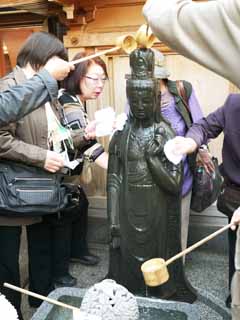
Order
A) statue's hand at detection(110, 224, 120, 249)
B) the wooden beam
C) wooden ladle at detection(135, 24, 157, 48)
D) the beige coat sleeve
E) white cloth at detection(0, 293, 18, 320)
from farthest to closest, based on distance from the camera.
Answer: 1. the wooden beam
2. statue's hand at detection(110, 224, 120, 249)
3. wooden ladle at detection(135, 24, 157, 48)
4. white cloth at detection(0, 293, 18, 320)
5. the beige coat sleeve

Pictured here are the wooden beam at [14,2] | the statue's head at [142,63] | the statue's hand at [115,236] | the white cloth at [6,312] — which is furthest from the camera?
the wooden beam at [14,2]

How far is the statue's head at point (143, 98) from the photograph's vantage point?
2465 mm

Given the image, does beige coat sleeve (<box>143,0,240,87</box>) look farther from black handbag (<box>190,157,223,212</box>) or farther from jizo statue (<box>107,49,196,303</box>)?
black handbag (<box>190,157,223,212</box>)

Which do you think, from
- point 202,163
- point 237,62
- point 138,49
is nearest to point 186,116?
point 202,163

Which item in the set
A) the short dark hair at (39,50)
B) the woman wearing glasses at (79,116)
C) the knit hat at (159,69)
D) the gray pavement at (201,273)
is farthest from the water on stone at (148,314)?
the knit hat at (159,69)

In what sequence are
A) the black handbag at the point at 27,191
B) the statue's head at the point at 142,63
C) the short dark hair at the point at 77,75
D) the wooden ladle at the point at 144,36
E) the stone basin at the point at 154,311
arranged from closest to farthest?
the stone basin at the point at 154,311 < the wooden ladle at the point at 144,36 < the statue's head at the point at 142,63 < the black handbag at the point at 27,191 < the short dark hair at the point at 77,75

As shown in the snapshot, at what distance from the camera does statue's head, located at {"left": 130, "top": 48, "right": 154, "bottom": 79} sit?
2449mm

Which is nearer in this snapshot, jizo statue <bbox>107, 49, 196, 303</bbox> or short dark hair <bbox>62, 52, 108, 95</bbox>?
jizo statue <bbox>107, 49, 196, 303</bbox>

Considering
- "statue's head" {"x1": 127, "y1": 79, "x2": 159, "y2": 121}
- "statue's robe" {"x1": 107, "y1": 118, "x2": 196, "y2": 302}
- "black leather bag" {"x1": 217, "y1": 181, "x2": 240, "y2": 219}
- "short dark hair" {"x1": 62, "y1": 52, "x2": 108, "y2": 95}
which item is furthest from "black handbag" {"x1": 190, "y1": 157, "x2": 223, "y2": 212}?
"short dark hair" {"x1": 62, "y1": 52, "x2": 108, "y2": 95}

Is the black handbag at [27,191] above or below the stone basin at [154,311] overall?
above

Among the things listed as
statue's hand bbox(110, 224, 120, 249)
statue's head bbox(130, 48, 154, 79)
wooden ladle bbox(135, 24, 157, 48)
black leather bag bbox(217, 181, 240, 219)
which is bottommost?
statue's hand bbox(110, 224, 120, 249)

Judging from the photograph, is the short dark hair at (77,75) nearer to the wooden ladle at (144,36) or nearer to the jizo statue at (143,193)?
the jizo statue at (143,193)

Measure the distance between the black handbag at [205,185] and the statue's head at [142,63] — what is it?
3.28ft

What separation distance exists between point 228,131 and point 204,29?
1438 millimetres
